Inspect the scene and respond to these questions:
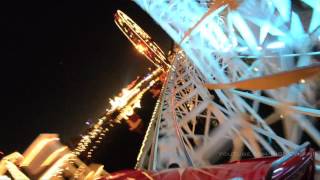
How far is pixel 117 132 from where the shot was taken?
2552cm

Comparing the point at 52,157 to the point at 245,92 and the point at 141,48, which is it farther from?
the point at 141,48

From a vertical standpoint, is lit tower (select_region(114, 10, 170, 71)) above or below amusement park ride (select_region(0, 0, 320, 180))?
above

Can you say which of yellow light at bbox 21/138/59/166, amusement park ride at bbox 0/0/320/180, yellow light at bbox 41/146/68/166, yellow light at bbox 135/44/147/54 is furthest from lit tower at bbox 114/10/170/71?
yellow light at bbox 41/146/68/166

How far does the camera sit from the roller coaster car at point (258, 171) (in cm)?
293

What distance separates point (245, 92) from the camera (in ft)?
18.7

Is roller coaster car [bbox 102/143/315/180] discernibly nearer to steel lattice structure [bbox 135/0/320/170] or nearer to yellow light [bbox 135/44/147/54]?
steel lattice structure [bbox 135/0/320/170]

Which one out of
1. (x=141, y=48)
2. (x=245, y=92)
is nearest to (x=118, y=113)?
(x=141, y=48)

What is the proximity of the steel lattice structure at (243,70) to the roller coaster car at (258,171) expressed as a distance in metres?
0.69

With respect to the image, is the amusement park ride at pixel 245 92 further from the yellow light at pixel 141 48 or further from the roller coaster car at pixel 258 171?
the yellow light at pixel 141 48

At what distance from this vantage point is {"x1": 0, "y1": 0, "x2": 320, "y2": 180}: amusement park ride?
3564mm

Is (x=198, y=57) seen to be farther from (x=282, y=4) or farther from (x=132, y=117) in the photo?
(x=132, y=117)

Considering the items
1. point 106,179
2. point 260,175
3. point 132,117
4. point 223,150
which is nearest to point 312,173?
point 260,175

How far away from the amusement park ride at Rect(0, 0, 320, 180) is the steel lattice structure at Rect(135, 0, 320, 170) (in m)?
0.01

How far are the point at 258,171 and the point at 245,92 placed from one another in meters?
2.61
